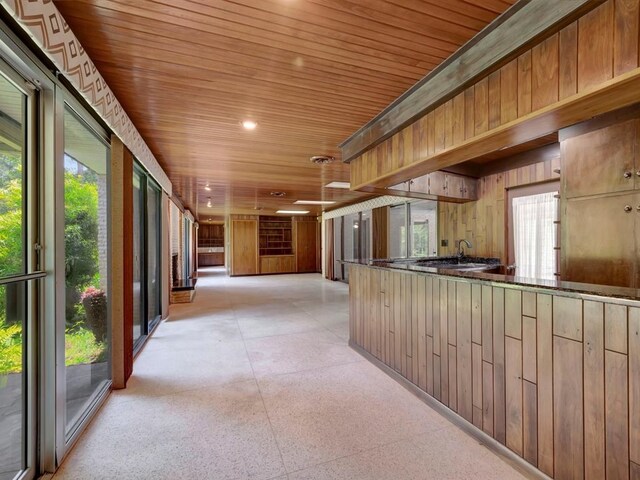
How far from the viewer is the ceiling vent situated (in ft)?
12.8

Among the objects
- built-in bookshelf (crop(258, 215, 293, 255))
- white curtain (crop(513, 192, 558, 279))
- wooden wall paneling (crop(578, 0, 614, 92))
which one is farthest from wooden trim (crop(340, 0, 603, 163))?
built-in bookshelf (crop(258, 215, 293, 255))

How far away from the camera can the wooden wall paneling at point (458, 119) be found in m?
1.99

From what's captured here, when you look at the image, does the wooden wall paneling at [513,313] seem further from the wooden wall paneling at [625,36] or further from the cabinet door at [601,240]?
the cabinet door at [601,240]

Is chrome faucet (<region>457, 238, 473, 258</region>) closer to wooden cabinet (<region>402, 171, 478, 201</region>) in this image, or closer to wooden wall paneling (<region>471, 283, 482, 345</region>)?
wooden cabinet (<region>402, 171, 478, 201</region>)

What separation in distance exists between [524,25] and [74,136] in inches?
116

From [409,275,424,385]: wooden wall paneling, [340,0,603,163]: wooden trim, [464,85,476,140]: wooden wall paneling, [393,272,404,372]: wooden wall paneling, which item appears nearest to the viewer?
[340,0,603,163]: wooden trim

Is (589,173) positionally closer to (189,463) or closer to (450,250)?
(450,250)

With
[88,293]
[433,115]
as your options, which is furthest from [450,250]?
[88,293]

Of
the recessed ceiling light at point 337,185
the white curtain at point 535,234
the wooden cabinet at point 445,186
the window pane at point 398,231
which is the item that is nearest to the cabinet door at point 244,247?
the window pane at point 398,231

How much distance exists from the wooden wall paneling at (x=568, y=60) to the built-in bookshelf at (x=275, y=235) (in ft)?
34.3

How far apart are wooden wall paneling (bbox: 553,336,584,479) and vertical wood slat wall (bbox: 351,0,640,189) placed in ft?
3.98

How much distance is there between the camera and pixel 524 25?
1.50 metres

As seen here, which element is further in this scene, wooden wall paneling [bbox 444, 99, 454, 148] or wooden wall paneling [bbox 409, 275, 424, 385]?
wooden wall paneling [bbox 409, 275, 424, 385]

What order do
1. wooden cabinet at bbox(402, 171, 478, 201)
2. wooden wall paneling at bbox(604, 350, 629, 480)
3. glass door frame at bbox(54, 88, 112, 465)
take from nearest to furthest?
wooden wall paneling at bbox(604, 350, 629, 480) < glass door frame at bbox(54, 88, 112, 465) < wooden cabinet at bbox(402, 171, 478, 201)
